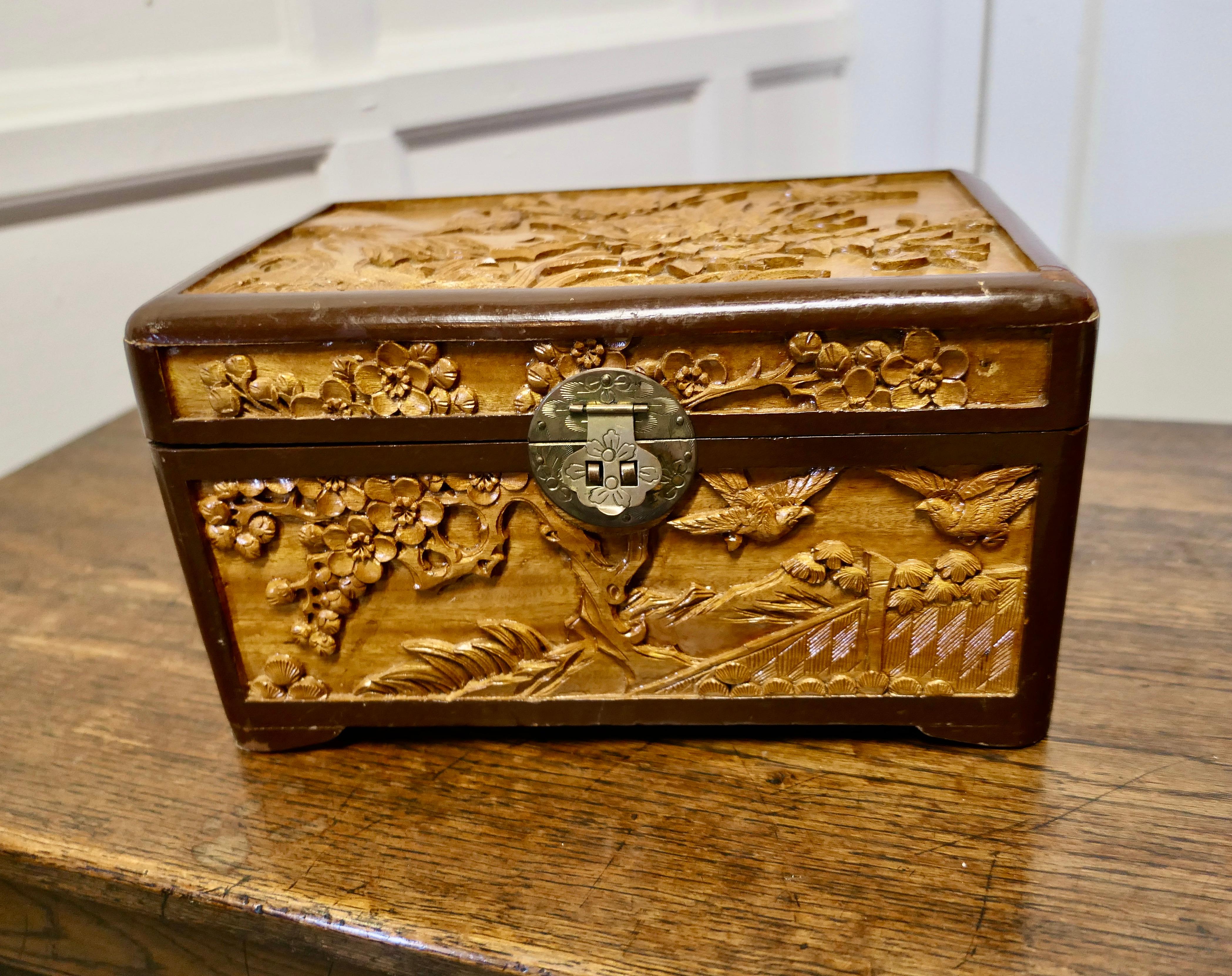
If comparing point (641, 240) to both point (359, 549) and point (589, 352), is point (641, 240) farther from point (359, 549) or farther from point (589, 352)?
point (359, 549)

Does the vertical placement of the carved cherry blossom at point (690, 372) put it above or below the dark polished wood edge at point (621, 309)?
below

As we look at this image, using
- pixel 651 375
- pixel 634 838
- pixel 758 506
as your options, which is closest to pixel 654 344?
pixel 651 375

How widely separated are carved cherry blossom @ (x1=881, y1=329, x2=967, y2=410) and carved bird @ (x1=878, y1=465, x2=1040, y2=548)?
0.05m

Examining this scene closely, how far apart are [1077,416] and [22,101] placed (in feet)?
4.17

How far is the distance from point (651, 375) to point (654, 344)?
2 cm

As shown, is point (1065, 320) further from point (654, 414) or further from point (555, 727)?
point (555, 727)

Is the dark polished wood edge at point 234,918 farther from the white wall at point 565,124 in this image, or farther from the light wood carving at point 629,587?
the white wall at point 565,124

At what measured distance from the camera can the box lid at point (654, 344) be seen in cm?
66

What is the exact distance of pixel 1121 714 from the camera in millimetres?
799

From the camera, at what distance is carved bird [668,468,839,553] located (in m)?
0.71

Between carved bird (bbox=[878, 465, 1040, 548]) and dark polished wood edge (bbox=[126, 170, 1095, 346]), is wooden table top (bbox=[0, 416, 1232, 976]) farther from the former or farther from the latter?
dark polished wood edge (bbox=[126, 170, 1095, 346])

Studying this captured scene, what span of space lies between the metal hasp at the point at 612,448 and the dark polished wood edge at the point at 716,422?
0.06ft

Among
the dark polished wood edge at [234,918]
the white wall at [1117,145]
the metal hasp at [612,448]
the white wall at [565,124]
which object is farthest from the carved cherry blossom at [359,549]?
the white wall at [1117,145]

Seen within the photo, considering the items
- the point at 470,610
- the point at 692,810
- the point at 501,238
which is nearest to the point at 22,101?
the point at 501,238
